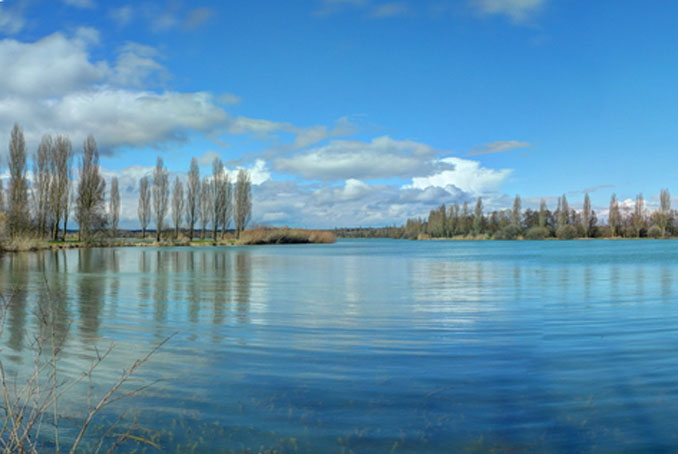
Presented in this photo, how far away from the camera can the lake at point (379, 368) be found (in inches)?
140

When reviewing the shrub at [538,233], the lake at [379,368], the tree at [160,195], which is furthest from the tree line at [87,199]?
the shrub at [538,233]

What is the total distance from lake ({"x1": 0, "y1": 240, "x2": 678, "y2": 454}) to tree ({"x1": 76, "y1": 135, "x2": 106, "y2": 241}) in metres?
38.7

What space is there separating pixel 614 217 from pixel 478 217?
1075 inches

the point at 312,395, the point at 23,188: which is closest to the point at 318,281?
the point at 312,395

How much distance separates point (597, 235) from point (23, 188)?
9487 cm

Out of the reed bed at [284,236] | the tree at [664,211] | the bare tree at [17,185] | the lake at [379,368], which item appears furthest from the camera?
the tree at [664,211]

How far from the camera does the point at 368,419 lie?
12.6ft

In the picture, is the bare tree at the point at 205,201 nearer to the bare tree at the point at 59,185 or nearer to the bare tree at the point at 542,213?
the bare tree at the point at 59,185

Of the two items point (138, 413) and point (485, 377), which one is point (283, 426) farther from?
point (485, 377)

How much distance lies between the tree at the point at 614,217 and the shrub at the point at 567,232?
7.85 m

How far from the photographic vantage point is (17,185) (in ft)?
131

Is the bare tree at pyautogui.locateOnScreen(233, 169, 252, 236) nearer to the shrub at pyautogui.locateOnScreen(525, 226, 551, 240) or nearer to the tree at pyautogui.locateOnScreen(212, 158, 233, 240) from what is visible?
the tree at pyautogui.locateOnScreen(212, 158, 233, 240)

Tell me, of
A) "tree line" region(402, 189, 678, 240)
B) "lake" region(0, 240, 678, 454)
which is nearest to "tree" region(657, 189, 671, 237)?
"tree line" region(402, 189, 678, 240)

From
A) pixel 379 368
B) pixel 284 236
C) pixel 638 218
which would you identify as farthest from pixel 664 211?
pixel 379 368
